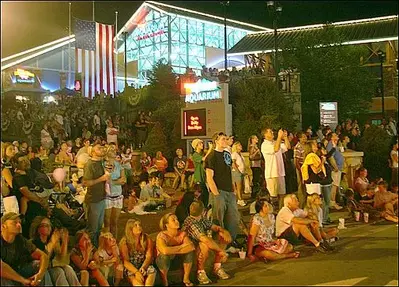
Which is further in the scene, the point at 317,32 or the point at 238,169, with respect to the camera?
the point at 317,32

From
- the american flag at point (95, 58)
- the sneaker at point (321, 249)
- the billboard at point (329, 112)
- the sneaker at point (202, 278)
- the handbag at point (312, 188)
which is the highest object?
the american flag at point (95, 58)

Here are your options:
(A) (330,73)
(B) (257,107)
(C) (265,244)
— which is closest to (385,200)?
(C) (265,244)

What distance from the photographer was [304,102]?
20797 mm

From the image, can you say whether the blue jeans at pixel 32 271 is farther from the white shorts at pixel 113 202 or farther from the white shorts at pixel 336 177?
the white shorts at pixel 336 177

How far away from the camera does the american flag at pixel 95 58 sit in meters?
14.9

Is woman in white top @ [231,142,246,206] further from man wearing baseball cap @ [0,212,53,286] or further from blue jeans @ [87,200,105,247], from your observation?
man wearing baseball cap @ [0,212,53,286]

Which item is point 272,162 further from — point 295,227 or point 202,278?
point 202,278

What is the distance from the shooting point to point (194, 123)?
13.3m

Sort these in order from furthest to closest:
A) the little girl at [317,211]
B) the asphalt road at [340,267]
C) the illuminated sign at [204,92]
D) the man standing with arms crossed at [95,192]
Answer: the illuminated sign at [204,92], the little girl at [317,211], the man standing with arms crossed at [95,192], the asphalt road at [340,267]

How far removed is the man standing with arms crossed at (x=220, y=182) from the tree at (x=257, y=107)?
25.8 feet

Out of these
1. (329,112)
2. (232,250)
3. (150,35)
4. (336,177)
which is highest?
(150,35)

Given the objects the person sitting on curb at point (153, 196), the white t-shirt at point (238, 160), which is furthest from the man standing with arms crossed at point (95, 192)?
the white t-shirt at point (238, 160)

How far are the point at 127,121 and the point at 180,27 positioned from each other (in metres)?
13.5

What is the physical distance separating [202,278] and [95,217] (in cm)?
154
